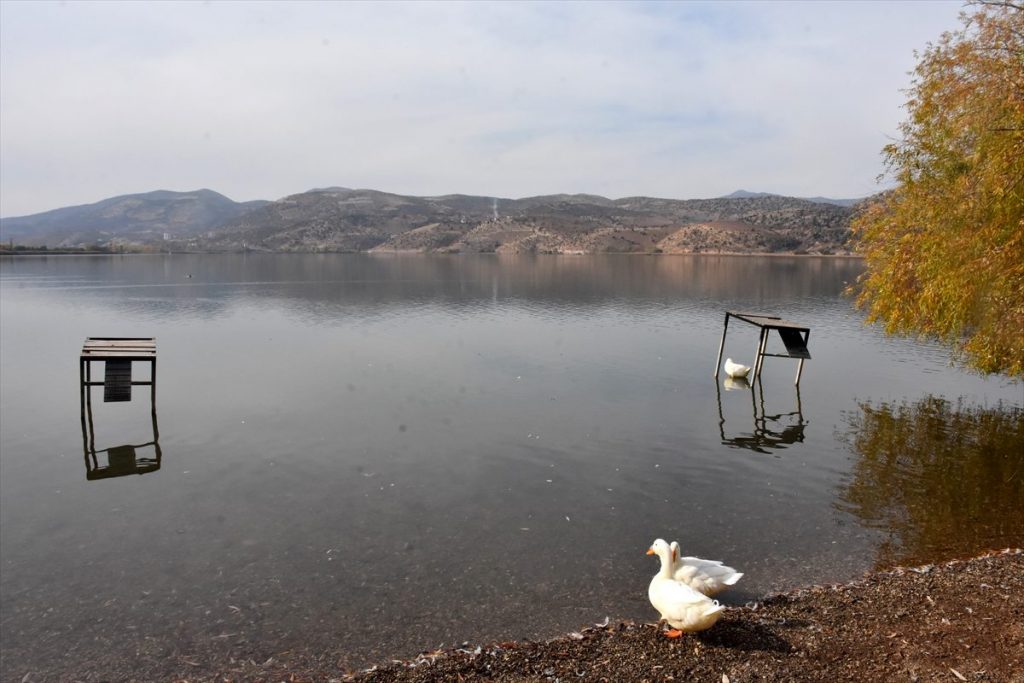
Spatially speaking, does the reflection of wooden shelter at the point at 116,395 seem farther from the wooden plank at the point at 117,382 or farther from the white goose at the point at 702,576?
the white goose at the point at 702,576

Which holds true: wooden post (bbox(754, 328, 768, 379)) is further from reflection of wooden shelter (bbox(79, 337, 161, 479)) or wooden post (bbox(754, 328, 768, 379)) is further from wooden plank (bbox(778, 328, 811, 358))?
reflection of wooden shelter (bbox(79, 337, 161, 479))

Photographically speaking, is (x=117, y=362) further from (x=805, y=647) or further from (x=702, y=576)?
(x=805, y=647)

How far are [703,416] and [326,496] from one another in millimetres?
15060

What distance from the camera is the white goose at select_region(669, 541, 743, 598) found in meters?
11.6

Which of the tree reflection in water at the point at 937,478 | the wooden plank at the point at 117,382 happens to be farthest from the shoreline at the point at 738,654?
the wooden plank at the point at 117,382

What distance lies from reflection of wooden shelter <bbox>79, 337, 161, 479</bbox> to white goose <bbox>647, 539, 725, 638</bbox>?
52.4ft

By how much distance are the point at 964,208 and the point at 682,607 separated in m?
14.8

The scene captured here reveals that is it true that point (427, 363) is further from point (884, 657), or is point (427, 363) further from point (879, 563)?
point (884, 657)

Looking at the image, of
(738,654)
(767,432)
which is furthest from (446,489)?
(767,432)

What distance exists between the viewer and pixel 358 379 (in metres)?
32.3

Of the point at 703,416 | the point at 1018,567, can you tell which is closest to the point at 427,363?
the point at 703,416

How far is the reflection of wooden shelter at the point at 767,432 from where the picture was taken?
2248cm

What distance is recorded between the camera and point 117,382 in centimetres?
2323

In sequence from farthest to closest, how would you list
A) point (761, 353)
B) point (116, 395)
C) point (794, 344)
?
point (761, 353) → point (794, 344) → point (116, 395)
